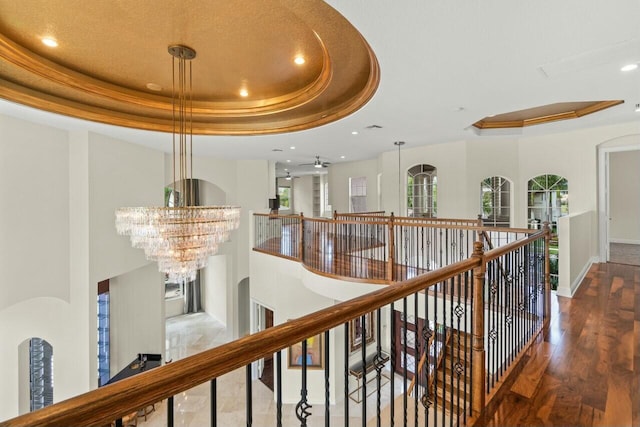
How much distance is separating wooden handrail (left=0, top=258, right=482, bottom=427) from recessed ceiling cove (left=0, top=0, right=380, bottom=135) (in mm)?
2425

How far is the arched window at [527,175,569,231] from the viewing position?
19.9 ft

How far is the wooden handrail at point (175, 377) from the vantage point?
605 mm

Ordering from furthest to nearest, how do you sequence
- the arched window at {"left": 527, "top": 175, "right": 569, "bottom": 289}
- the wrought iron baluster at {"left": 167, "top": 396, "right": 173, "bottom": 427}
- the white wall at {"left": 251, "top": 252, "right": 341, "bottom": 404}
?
the white wall at {"left": 251, "top": 252, "right": 341, "bottom": 404} → the arched window at {"left": 527, "top": 175, "right": 569, "bottom": 289} → the wrought iron baluster at {"left": 167, "top": 396, "right": 173, "bottom": 427}

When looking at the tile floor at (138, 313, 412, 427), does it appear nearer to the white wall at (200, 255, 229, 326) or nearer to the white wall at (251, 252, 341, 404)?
the white wall at (251, 252, 341, 404)

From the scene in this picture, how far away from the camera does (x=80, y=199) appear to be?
515 cm

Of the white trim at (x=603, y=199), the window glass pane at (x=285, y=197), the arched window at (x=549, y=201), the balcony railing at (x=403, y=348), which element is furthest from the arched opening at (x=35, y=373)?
the window glass pane at (x=285, y=197)

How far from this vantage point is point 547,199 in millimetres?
6266

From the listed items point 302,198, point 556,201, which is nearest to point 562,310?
point 556,201

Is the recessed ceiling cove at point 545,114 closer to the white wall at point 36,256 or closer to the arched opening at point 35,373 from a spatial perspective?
the white wall at point 36,256

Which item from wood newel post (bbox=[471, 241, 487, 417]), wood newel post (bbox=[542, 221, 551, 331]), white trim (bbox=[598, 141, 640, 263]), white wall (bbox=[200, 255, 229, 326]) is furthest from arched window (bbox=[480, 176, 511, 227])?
white wall (bbox=[200, 255, 229, 326])

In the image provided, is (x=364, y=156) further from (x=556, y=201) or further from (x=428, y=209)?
(x=556, y=201)

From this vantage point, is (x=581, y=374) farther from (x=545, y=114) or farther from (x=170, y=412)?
(x=545, y=114)

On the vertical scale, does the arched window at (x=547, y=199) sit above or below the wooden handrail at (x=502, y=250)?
above

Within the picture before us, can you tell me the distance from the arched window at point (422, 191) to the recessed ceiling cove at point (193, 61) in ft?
11.2
